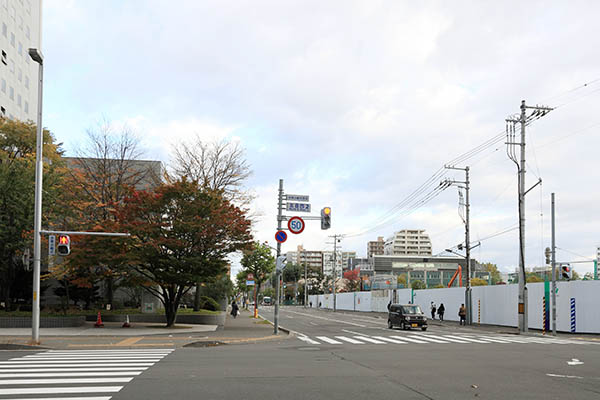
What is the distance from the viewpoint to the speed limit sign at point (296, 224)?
26.4 metres

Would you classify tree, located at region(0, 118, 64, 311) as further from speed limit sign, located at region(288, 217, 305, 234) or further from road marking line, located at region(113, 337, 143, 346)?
speed limit sign, located at region(288, 217, 305, 234)

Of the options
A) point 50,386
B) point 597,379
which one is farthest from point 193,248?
point 597,379

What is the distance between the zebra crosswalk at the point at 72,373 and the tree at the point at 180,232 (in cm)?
980

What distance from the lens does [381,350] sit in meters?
19.5

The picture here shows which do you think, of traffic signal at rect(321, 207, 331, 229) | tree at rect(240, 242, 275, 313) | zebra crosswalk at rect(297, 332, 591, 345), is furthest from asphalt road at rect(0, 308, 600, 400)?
tree at rect(240, 242, 275, 313)

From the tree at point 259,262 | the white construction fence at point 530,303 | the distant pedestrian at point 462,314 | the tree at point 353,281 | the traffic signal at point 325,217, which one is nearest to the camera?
the traffic signal at point 325,217

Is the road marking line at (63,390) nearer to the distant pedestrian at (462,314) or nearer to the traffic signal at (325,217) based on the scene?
the traffic signal at (325,217)

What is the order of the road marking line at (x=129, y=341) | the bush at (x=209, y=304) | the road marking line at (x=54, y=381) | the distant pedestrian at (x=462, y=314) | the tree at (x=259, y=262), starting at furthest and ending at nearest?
the tree at (x=259, y=262)
the bush at (x=209, y=304)
the distant pedestrian at (x=462, y=314)
the road marking line at (x=129, y=341)
the road marking line at (x=54, y=381)

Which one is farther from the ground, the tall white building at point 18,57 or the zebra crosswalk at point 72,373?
the tall white building at point 18,57

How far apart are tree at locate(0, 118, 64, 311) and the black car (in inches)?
872

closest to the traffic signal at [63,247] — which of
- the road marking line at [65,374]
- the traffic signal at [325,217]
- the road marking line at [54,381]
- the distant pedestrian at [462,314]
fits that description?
the road marking line at [65,374]

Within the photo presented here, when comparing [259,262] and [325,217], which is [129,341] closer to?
[325,217]

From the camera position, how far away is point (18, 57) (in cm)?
6375

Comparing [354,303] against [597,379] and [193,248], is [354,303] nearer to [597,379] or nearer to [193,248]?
[193,248]
